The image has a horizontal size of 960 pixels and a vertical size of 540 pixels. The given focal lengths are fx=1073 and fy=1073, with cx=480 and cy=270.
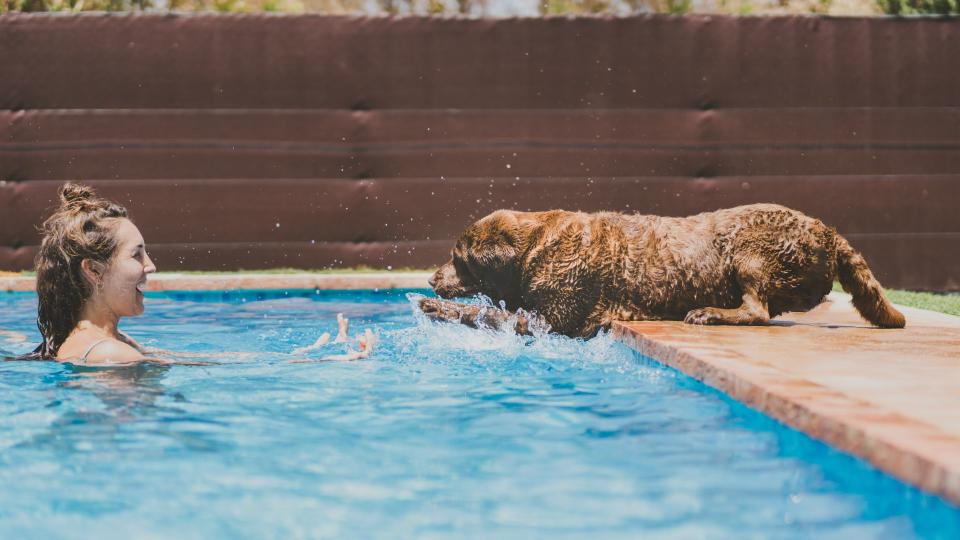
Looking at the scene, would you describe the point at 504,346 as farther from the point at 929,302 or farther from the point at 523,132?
the point at 523,132

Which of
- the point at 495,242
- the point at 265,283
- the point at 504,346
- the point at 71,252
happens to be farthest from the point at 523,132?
the point at 71,252

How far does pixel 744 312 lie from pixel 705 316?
8.6 inches

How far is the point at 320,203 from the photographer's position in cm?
1066

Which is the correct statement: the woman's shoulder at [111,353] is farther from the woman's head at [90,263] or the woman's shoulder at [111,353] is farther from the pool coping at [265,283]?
the pool coping at [265,283]

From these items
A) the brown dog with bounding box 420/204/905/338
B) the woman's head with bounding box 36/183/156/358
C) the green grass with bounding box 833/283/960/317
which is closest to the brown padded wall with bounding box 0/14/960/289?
the green grass with bounding box 833/283/960/317

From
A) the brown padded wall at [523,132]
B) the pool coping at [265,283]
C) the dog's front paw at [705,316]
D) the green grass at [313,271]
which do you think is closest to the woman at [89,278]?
the dog's front paw at [705,316]

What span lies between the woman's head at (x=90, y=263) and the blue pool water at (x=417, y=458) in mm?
312

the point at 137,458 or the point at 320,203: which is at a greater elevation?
the point at 320,203

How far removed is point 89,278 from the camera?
14.8 ft

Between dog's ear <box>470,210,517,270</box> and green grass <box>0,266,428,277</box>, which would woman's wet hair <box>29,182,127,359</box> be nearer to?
dog's ear <box>470,210,517,270</box>

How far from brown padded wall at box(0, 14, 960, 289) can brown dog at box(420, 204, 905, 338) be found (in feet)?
15.2

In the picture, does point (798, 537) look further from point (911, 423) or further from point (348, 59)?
point (348, 59)

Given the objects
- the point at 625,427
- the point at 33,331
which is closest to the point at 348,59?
the point at 33,331

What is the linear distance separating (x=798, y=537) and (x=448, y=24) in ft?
28.2
